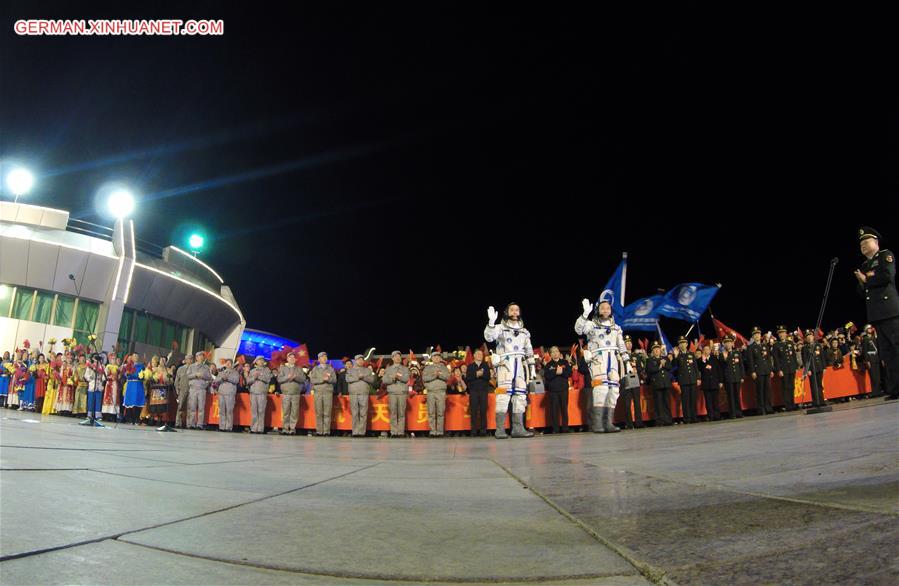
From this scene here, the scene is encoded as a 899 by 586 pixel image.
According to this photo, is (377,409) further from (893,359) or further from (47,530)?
(47,530)

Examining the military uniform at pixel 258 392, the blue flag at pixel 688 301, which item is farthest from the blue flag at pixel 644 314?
the military uniform at pixel 258 392

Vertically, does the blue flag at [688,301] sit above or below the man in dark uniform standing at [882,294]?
above

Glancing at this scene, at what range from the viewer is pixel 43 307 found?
96.2 feet

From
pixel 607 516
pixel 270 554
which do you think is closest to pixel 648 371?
pixel 607 516

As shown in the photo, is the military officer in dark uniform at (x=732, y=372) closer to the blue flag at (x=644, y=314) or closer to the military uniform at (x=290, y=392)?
the blue flag at (x=644, y=314)

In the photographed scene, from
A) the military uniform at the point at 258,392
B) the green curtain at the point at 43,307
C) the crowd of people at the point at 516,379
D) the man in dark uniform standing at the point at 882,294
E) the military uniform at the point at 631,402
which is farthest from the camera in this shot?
the green curtain at the point at 43,307

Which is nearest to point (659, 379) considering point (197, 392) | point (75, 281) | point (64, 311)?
point (197, 392)

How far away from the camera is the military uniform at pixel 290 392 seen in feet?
45.3

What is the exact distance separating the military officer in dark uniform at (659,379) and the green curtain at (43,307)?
32.0m

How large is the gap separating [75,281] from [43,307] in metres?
3.68

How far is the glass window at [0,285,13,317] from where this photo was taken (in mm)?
28344

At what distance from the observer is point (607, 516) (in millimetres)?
2312

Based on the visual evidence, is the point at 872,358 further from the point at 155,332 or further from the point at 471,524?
the point at 155,332

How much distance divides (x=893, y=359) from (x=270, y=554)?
686 cm
